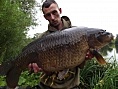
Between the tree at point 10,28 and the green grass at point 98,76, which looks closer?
the green grass at point 98,76

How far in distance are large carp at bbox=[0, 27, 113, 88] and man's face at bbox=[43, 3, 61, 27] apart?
248mm

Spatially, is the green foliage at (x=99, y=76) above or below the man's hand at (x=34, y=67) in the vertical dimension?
below

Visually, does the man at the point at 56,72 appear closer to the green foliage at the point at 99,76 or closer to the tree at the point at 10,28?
the green foliage at the point at 99,76

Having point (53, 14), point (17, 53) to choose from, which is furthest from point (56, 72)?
point (17, 53)

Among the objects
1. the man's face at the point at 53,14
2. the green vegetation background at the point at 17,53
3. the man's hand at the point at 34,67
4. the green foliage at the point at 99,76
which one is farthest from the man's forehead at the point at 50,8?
the green foliage at the point at 99,76

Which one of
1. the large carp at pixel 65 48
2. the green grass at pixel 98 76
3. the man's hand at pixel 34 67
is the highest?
the large carp at pixel 65 48

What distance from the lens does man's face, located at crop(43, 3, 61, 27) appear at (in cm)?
367

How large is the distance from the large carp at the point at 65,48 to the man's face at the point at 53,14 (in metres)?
0.25

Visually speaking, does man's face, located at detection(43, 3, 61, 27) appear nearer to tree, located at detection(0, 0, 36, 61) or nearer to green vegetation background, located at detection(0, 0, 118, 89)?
green vegetation background, located at detection(0, 0, 118, 89)

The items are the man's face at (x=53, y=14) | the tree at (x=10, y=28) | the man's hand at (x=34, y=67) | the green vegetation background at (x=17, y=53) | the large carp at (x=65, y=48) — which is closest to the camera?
the large carp at (x=65, y=48)

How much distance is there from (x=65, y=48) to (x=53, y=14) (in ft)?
1.56

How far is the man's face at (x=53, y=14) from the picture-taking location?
3672 mm

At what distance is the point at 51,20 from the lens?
3688 millimetres

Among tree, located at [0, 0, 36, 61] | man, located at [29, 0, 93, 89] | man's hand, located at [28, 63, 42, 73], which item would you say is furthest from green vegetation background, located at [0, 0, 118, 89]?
man's hand, located at [28, 63, 42, 73]
